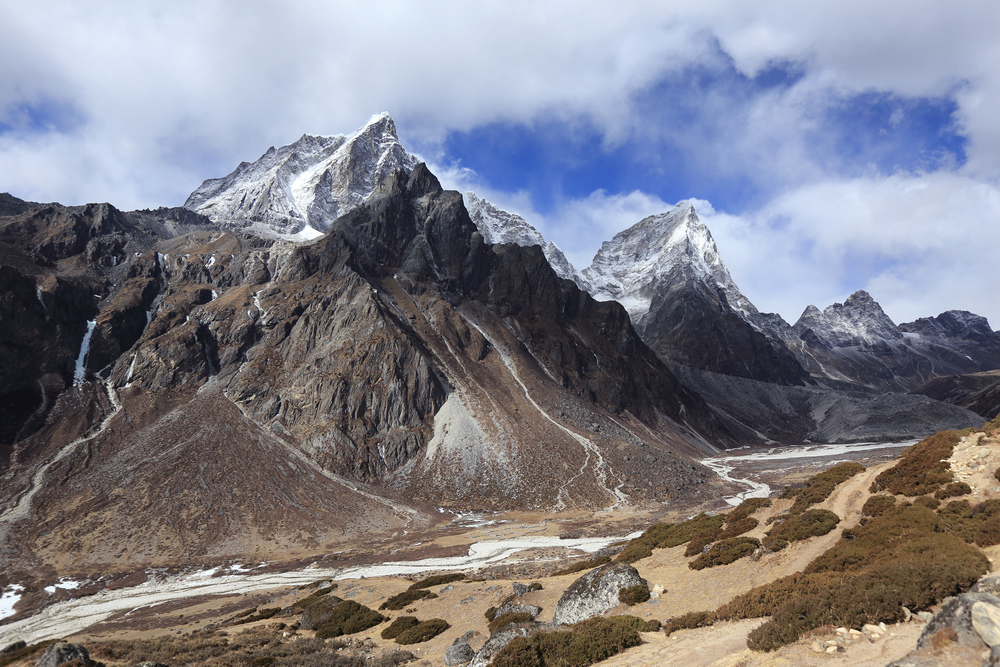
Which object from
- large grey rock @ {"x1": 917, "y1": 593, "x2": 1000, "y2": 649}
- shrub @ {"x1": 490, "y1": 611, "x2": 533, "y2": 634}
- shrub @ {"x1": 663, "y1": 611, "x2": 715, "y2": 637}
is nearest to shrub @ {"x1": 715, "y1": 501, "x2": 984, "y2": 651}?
shrub @ {"x1": 663, "y1": 611, "x2": 715, "y2": 637}

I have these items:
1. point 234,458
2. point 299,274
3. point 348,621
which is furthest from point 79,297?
point 348,621

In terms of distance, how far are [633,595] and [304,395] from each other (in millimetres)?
106330

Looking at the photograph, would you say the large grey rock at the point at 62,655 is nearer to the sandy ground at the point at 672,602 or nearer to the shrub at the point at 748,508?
the sandy ground at the point at 672,602

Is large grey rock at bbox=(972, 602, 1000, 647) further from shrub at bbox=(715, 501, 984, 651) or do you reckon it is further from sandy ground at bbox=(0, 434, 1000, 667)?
shrub at bbox=(715, 501, 984, 651)

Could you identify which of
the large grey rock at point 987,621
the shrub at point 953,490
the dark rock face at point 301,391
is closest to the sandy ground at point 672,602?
the shrub at point 953,490

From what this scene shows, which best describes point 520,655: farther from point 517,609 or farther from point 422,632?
point 422,632

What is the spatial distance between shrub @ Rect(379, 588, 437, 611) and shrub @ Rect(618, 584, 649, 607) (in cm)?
1763

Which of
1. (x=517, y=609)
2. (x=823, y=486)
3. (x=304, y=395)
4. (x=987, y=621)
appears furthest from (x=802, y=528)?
(x=304, y=395)

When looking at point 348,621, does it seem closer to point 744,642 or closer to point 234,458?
point 744,642

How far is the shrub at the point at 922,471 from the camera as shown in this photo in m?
24.9

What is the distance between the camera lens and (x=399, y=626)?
30672mm

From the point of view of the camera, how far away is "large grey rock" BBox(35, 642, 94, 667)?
25875mm

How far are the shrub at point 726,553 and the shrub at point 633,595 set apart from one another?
15.1 feet

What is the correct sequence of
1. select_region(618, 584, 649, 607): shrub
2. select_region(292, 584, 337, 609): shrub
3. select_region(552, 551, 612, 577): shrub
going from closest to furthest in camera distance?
select_region(618, 584, 649, 607): shrub → select_region(552, 551, 612, 577): shrub → select_region(292, 584, 337, 609): shrub
